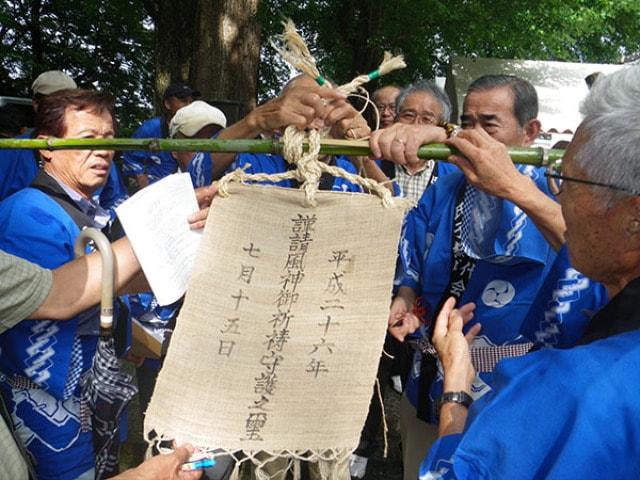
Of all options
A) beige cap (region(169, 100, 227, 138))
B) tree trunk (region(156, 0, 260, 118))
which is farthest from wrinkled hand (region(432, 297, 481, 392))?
tree trunk (region(156, 0, 260, 118))

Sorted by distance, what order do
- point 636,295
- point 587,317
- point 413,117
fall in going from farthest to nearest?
point 413,117
point 587,317
point 636,295

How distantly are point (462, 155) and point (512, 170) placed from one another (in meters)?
0.15

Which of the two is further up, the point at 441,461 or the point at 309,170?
the point at 309,170

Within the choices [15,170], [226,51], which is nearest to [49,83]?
[15,170]

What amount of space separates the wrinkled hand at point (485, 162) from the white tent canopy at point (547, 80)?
938 centimetres

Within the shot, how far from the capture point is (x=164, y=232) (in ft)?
4.69

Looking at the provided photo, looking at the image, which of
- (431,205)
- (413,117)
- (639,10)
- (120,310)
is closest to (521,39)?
(639,10)

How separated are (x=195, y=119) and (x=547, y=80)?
931 centimetres

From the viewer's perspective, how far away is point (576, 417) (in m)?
1.04

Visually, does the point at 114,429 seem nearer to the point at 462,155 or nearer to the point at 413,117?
the point at 462,155

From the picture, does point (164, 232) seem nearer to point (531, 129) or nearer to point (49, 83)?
point (531, 129)

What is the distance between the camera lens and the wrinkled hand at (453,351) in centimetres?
152

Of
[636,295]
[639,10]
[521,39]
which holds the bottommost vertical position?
[636,295]

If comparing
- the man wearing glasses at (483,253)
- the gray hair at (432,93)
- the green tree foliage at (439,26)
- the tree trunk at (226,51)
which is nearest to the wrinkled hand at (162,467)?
the man wearing glasses at (483,253)
